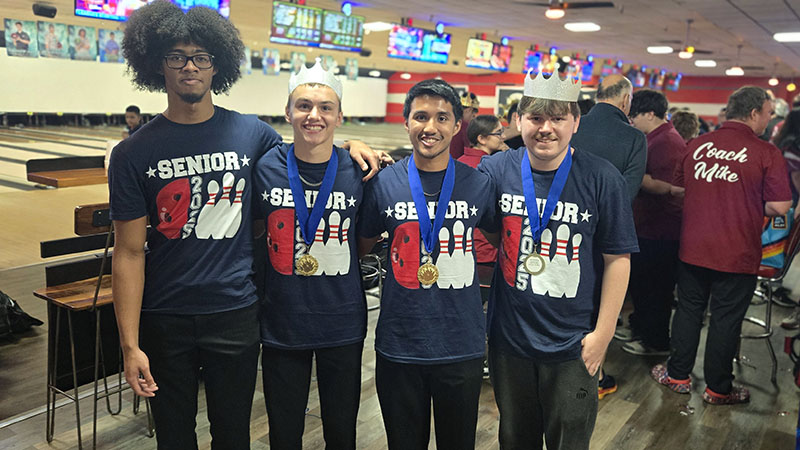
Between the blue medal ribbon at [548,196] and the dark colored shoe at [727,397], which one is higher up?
the blue medal ribbon at [548,196]

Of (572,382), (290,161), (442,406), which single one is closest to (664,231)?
(572,382)

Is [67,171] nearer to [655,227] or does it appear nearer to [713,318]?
[655,227]

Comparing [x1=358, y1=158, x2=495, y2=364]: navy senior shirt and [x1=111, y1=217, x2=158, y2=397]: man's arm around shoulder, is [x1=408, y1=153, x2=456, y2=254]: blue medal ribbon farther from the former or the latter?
[x1=111, y1=217, x2=158, y2=397]: man's arm around shoulder

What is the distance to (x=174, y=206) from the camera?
1792 mm

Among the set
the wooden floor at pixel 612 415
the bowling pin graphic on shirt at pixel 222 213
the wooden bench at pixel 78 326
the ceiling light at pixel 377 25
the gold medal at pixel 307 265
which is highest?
the ceiling light at pixel 377 25

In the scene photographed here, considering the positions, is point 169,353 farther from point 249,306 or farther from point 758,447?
point 758,447

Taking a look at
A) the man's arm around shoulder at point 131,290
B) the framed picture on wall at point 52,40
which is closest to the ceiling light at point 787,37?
the framed picture on wall at point 52,40

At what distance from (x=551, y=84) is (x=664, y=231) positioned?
2.70 metres

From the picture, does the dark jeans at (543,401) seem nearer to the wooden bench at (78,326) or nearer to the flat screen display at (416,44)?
the wooden bench at (78,326)

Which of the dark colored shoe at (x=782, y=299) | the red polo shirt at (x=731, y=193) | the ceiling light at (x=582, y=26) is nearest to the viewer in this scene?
the red polo shirt at (x=731, y=193)

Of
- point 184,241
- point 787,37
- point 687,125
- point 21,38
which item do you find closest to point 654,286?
point 687,125

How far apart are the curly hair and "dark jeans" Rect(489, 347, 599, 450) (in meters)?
1.36

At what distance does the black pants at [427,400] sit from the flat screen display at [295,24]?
6.62 meters

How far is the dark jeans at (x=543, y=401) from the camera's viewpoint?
1.96 meters
